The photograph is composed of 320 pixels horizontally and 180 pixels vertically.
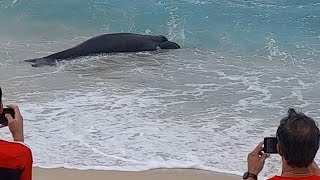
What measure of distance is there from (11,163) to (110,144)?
3884 millimetres

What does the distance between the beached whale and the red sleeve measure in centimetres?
832

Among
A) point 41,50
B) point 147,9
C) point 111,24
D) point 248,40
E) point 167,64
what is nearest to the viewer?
point 167,64

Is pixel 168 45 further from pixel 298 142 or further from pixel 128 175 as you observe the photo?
pixel 298 142

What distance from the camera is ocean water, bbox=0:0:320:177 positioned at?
684 centimetres

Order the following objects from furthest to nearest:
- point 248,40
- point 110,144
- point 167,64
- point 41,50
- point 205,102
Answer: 1. point 248,40
2. point 41,50
3. point 167,64
4. point 205,102
5. point 110,144

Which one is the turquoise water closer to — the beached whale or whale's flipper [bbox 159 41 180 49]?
whale's flipper [bbox 159 41 180 49]

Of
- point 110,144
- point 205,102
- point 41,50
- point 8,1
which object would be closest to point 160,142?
point 110,144

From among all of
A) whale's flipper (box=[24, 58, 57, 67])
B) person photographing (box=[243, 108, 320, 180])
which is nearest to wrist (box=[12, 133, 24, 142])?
person photographing (box=[243, 108, 320, 180])

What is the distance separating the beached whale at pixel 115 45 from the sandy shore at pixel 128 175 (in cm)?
539

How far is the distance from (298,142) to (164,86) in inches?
260

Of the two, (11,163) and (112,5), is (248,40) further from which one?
(11,163)

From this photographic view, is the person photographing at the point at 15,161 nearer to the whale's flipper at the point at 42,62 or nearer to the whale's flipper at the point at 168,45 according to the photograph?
the whale's flipper at the point at 42,62

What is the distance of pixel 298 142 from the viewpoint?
3.00 metres

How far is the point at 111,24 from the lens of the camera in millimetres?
16203
